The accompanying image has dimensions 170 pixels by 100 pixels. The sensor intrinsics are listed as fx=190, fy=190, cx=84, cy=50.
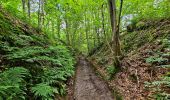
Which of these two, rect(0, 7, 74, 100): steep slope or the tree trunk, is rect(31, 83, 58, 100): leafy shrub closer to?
rect(0, 7, 74, 100): steep slope

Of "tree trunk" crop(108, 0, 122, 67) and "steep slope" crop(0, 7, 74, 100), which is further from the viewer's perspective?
"tree trunk" crop(108, 0, 122, 67)

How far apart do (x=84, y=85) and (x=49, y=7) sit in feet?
54.4

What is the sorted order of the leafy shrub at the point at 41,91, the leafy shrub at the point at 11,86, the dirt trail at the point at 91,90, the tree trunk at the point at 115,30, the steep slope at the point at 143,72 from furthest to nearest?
the tree trunk at the point at 115,30, the dirt trail at the point at 91,90, the steep slope at the point at 143,72, the leafy shrub at the point at 41,91, the leafy shrub at the point at 11,86

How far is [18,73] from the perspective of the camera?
5.80 meters

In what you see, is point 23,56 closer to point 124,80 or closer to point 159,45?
point 124,80

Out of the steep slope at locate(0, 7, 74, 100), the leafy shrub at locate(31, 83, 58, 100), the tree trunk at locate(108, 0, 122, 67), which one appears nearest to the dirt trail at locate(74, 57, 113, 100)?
the steep slope at locate(0, 7, 74, 100)

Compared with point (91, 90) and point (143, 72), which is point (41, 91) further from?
point (143, 72)

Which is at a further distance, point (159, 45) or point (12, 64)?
point (159, 45)

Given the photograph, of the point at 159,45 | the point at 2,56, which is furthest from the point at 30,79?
the point at 159,45

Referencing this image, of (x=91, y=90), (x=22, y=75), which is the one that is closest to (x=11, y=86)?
(x=22, y=75)

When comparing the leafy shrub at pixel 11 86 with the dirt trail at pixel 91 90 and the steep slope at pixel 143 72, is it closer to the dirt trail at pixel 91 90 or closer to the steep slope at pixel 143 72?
the dirt trail at pixel 91 90

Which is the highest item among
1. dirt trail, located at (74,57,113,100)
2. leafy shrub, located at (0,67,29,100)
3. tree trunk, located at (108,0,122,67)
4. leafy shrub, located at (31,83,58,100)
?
tree trunk, located at (108,0,122,67)

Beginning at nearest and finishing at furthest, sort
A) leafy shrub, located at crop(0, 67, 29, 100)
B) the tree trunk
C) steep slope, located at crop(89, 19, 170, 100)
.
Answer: leafy shrub, located at crop(0, 67, 29, 100) → steep slope, located at crop(89, 19, 170, 100) → the tree trunk

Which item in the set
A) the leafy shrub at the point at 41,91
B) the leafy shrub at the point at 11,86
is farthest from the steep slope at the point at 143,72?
the leafy shrub at the point at 11,86
